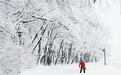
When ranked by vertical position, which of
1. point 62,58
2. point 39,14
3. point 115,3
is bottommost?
point 62,58

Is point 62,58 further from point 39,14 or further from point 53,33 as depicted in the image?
point 39,14

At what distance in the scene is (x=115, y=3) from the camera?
14.4 ft

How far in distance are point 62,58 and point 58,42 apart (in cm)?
539

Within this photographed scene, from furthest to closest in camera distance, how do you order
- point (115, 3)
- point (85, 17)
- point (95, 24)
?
point (95, 24) → point (85, 17) → point (115, 3)

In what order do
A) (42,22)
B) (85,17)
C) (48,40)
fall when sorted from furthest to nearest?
(85,17) < (48,40) < (42,22)

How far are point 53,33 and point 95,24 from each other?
1739 cm

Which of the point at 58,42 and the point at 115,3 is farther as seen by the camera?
the point at 58,42

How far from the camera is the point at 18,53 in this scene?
20578 millimetres

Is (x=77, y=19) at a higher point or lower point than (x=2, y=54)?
higher

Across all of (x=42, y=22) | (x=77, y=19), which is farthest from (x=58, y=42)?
(x=42, y=22)

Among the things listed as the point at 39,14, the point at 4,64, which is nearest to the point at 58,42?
the point at 39,14

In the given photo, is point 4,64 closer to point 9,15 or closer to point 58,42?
point 9,15

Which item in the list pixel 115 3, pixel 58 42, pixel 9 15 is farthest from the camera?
pixel 58 42

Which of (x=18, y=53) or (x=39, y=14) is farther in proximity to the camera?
(x=39, y=14)
